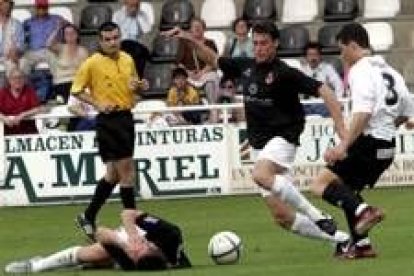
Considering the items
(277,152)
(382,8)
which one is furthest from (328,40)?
(277,152)

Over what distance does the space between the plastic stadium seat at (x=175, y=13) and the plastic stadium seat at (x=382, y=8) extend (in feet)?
9.53

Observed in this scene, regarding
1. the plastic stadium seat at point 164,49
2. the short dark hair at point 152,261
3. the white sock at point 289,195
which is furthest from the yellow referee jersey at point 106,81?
the plastic stadium seat at point 164,49

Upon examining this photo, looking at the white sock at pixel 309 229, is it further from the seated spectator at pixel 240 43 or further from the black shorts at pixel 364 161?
the seated spectator at pixel 240 43

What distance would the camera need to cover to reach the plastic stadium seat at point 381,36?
24234 millimetres

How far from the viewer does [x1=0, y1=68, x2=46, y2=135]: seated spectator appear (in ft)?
65.7

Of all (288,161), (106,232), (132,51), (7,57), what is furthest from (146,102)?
(106,232)

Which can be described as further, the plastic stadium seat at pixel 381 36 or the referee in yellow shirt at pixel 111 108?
the plastic stadium seat at pixel 381 36

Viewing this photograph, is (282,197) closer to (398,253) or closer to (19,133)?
(398,253)

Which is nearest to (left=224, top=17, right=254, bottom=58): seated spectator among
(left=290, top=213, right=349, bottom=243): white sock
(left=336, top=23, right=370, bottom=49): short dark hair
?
(left=290, top=213, right=349, bottom=243): white sock

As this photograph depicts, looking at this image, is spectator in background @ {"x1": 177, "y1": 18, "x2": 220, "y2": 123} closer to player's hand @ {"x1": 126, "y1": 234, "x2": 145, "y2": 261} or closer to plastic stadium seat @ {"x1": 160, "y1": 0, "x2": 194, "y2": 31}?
plastic stadium seat @ {"x1": 160, "y1": 0, "x2": 194, "y2": 31}

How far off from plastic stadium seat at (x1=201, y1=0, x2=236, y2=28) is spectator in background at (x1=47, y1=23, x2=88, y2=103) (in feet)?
10.9

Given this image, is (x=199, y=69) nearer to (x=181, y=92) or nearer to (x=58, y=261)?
(x=181, y=92)

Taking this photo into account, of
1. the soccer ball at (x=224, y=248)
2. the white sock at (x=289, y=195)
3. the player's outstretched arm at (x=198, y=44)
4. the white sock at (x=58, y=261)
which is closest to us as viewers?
the white sock at (x=58, y=261)

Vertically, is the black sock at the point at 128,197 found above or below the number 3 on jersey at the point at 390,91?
below
